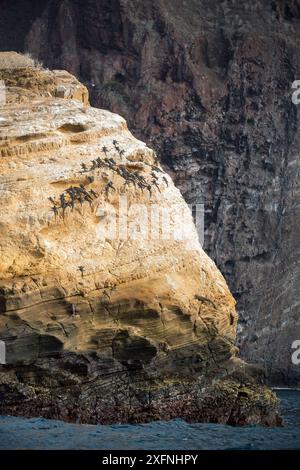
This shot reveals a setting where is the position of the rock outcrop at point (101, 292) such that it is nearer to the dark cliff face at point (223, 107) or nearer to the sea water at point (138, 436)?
the sea water at point (138, 436)

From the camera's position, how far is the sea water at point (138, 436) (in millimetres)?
35950

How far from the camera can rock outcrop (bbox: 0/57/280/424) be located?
3844cm

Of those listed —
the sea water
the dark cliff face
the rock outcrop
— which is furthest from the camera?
the dark cliff face

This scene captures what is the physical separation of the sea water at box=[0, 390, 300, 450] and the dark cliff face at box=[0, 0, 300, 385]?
25130 mm

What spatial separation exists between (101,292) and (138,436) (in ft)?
14.8

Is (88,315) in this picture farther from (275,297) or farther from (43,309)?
(275,297)

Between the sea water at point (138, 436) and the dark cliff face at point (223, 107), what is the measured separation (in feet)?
82.4

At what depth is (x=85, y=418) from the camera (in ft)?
126

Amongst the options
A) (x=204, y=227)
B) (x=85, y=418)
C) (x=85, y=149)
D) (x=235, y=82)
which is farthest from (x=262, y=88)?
(x=85, y=418)

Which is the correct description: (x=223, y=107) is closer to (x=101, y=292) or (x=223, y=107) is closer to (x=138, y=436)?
(x=101, y=292)

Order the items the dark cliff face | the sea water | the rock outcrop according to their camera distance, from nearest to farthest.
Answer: the sea water
the rock outcrop
the dark cliff face

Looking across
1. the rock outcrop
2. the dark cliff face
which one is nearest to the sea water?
the rock outcrop

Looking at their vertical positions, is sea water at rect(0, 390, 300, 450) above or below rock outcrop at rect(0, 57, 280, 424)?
below

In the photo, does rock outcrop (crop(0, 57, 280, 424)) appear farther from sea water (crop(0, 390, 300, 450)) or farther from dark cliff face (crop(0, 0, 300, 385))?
dark cliff face (crop(0, 0, 300, 385))
